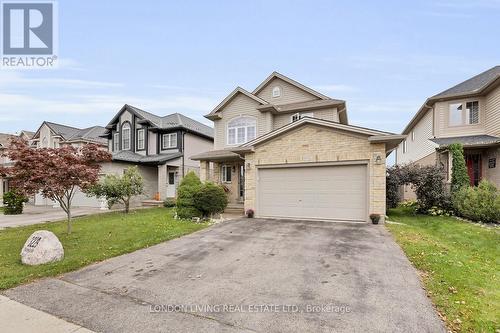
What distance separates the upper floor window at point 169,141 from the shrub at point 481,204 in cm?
1965

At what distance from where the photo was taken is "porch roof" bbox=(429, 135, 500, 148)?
43.8 ft

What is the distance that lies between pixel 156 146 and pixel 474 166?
75.3ft

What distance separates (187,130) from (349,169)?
14951 mm

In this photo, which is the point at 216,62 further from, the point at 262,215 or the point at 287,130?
the point at 262,215

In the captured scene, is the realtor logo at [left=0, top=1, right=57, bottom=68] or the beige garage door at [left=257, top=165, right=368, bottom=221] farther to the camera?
the beige garage door at [left=257, top=165, right=368, bottom=221]

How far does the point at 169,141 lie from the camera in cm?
2247

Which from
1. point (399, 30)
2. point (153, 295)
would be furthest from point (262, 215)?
point (399, 30)

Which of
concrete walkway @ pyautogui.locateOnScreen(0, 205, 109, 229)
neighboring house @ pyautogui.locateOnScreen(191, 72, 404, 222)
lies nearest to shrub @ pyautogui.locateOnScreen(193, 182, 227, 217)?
neighboring house @ pyautogui.locateOnScreen(191, 72, 404, 222)

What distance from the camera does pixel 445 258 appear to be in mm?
6004

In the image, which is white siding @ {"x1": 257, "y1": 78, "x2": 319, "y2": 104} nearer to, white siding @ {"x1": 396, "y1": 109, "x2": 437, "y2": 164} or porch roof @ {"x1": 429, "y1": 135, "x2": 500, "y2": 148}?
porch roof @ {"x1": 429, "y1": 135, "x2": 500, "y2": 148}

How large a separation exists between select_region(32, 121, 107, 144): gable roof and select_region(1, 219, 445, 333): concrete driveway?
2235 centimetres

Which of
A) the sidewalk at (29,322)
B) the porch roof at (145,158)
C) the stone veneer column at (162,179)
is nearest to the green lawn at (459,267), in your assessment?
the sidewalk at (29,322)

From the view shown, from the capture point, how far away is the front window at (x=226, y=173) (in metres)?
17.4

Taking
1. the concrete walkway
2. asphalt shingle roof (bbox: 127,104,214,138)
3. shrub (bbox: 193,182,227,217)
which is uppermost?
asphalt shingle roof (bbox: 127,104,214,138)
